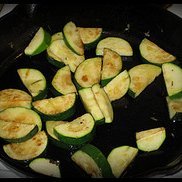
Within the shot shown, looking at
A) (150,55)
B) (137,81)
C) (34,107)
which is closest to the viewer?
(34,107)

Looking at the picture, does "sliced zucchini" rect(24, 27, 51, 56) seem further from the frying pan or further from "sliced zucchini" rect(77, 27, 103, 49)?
"sliced zucchini" rect(77, 27, 103, 49)

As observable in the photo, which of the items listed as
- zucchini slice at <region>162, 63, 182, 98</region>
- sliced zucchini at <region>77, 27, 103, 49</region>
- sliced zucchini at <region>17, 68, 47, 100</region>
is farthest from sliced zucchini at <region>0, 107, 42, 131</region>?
zucchini slice at <region>162, 63, 182, 98</region>

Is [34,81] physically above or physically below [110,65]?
above

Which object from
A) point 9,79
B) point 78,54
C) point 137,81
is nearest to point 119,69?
point 137,81

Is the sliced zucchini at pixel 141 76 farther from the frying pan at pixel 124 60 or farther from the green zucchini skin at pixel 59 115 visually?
the green zucchini skin at pixel 59 115

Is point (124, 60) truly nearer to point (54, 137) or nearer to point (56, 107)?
point (56, 107)

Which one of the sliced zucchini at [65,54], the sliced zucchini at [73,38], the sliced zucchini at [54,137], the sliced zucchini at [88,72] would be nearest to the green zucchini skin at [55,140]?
the sliced zucchini at [54,137]

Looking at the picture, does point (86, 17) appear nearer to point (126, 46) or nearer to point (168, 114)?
point (126, 46)

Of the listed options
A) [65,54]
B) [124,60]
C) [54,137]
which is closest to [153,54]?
[124,60]
